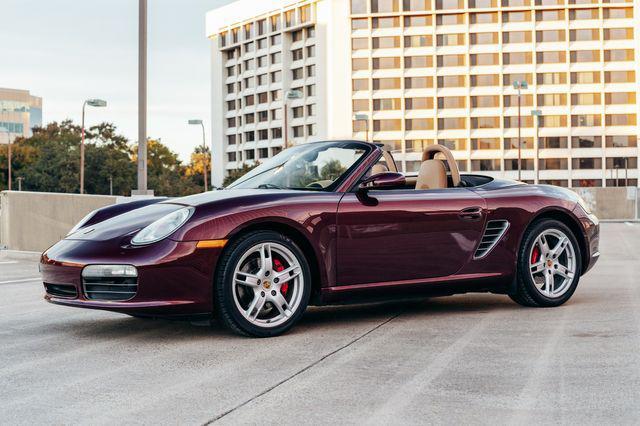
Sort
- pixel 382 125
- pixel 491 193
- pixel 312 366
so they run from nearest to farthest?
pixel 312 366 → pixel 491 193 → pixel 382 125

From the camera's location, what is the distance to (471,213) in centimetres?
677

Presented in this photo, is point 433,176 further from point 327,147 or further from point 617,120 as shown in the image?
point 617,120

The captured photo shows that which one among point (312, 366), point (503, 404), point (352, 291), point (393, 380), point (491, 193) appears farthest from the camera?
point (491, 193)

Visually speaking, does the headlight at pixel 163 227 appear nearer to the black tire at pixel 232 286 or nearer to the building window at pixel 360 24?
the black tire at pixel 232 286

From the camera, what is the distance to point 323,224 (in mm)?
6066

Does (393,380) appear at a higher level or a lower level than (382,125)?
lower

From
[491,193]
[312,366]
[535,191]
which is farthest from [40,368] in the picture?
[535,191]

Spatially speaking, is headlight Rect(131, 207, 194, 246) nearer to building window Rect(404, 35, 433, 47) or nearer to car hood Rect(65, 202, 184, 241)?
car hood Rect(65, 202, 184, 241)

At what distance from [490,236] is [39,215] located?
33.1 feet

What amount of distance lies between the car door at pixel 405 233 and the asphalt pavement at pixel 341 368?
0.40 m

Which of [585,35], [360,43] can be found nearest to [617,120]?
[585,35]

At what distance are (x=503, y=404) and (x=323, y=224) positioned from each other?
236 cm

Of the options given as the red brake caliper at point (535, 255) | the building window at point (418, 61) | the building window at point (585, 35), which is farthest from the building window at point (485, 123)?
the red brake caliper at point (535, 255)

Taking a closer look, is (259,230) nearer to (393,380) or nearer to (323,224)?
(323,224)
